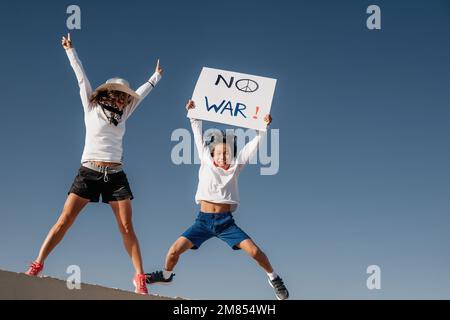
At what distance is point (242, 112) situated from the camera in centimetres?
755

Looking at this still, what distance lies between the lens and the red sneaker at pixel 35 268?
579 centimetres

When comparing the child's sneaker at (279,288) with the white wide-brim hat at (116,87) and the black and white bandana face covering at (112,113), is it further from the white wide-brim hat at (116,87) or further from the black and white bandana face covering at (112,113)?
the white wide-brim hat at (116,87)

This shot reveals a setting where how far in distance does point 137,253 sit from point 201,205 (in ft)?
3.95

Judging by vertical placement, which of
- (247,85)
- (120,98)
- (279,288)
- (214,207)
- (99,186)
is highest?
(247,85)

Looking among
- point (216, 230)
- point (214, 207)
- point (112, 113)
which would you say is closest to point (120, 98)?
point (112, 113)

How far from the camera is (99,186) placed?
625 centimetres

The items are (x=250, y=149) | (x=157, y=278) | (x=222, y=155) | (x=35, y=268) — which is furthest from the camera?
(x=250, y=149)

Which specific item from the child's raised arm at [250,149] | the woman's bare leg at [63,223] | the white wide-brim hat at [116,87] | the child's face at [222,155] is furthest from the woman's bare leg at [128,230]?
the child's raised arm at [250,149]

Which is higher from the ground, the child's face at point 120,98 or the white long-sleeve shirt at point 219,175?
the child's face at point 120,98

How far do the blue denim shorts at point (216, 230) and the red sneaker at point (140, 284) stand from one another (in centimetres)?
101

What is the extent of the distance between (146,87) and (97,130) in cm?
99

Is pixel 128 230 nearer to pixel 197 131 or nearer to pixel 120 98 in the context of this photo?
pixel 120 98

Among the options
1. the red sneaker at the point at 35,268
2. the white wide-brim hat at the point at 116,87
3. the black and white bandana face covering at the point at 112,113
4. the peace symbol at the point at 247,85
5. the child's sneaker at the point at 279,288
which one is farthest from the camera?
the peace symbol at the point at 247,85
